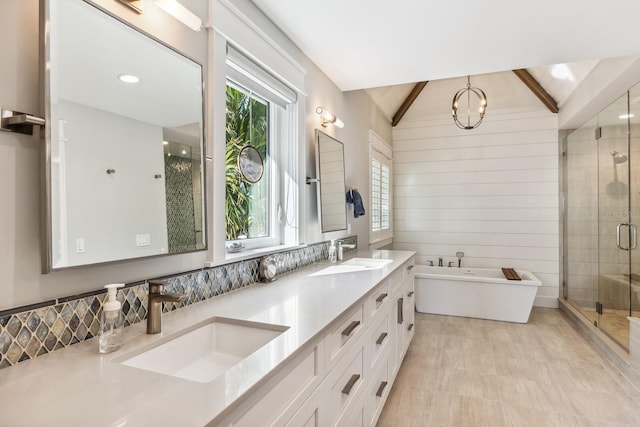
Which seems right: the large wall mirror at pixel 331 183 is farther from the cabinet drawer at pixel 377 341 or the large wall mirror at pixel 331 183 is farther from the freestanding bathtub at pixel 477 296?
the freestanding bathtub at pixel 477 296

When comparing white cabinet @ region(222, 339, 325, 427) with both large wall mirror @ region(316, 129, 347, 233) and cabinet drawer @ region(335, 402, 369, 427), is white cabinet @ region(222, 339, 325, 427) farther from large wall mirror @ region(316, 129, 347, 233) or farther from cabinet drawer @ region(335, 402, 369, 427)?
large wall mirror @ region(316, 129, 347, 233)

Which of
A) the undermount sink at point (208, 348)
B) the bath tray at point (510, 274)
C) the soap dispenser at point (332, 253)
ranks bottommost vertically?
the bath tray at point (510, 274)

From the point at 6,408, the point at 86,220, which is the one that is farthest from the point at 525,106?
the point at 6,408

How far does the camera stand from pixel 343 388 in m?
1.47

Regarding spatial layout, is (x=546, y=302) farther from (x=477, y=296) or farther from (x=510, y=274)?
(x=477, y=296)

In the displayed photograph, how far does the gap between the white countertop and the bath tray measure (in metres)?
3.80

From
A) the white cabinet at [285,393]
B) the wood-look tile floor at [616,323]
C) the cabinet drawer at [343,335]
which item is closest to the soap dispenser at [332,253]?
the cabinet drawer at [343,335]

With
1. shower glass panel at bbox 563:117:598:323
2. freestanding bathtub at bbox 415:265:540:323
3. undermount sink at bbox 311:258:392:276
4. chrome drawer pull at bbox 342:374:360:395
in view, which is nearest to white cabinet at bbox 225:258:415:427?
chrome drawer pull at bbox 342:374:360:395

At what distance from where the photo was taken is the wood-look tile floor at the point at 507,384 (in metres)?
2.21

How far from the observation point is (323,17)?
7.16 feet

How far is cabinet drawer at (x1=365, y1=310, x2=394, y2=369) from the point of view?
185 cm

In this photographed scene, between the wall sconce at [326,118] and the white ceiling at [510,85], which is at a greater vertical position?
the white ceiling at [510,85]

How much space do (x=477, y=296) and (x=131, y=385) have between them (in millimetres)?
4238

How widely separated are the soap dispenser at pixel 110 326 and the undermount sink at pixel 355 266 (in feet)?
4.45
